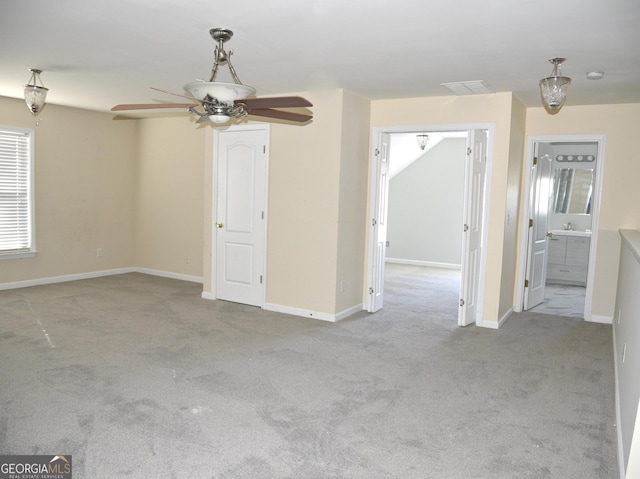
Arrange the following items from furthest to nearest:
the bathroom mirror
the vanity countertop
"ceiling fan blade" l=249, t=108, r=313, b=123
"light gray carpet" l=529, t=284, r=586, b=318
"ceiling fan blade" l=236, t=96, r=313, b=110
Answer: the bathroom mirror → the vanity countertop → "light gray carpet" l=529, t=284, r=586, b=318 → "ceiling fan blade" l=249, t=108, r=313, b=123 → "ceiling fan blade" l=236, t=96, r=313, b=110

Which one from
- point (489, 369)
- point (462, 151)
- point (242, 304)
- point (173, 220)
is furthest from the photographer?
point (462, 151)

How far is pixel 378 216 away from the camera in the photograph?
5.64m

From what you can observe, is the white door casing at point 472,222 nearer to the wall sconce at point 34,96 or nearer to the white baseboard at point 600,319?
the white baseboard at point 600,319

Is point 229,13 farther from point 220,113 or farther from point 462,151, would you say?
point 462,151

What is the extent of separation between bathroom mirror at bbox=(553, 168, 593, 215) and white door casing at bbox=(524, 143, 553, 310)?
1994mm

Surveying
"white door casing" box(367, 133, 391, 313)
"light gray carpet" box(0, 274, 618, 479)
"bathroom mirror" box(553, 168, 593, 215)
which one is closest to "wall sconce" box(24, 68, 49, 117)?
"light gray carpet" box(0, 274, 618, 479)

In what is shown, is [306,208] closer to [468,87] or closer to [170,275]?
[468,87]

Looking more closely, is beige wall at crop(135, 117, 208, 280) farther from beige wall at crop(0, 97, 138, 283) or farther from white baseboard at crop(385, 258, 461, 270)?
white baseboard at crop(385, 258, 461, 270)

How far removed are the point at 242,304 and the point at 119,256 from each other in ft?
9.40

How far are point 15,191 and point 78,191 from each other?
83 cm

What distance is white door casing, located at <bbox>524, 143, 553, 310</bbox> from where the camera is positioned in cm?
588

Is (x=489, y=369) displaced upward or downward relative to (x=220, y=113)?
downward

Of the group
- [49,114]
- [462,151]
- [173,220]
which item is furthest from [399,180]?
[49,114]

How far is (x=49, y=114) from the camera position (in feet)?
21.5
